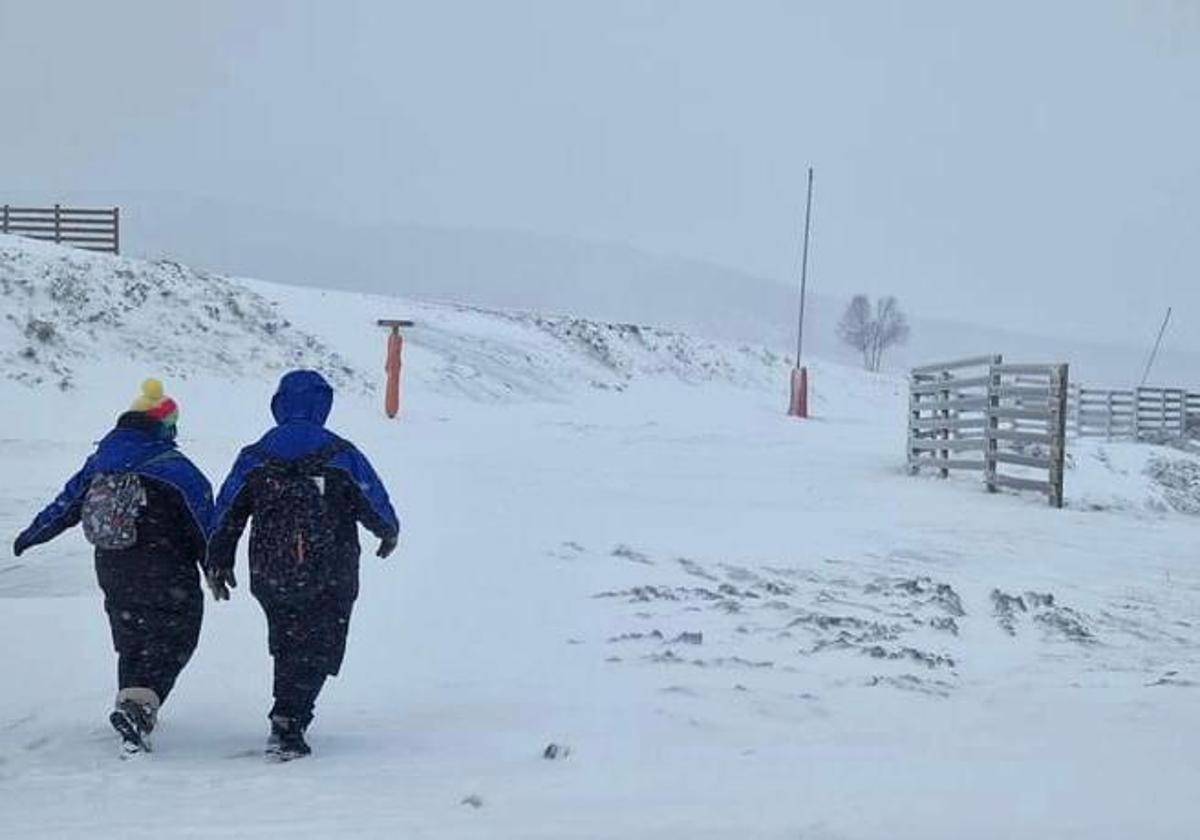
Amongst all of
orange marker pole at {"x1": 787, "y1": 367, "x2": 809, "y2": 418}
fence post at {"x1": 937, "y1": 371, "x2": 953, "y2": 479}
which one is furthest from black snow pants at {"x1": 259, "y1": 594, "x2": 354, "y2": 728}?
orange marker pole at {"x1": 787, "y1": 367, "x2": 809, "y2": 418}

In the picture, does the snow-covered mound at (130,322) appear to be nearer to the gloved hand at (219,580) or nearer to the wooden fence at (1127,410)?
the gloved hand at (219,580)

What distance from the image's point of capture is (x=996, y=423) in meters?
15.0

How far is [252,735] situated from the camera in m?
5.04

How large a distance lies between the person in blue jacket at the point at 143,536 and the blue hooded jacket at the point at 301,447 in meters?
0.27

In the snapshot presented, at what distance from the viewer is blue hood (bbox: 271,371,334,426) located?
478 centimetres

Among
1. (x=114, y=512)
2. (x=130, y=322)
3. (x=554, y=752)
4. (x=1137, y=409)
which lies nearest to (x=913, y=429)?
(x=130, y=322)

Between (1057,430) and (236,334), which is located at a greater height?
(236,334)

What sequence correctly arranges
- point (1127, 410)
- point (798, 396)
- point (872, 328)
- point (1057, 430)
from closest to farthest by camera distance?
point (1057, 430) → point (798, 396) → point (1127, 410) → point (872, 328)

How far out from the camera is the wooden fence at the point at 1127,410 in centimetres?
3462

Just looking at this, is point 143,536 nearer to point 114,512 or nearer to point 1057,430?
point 114,512

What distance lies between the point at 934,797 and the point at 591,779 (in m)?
1.16

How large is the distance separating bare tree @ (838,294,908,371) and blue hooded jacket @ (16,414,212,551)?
86.0 meters

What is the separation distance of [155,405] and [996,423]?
38.9 feet

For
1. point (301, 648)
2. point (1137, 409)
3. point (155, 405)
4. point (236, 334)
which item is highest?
point (236, 334)
